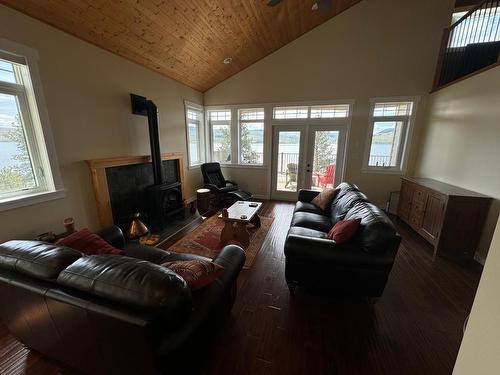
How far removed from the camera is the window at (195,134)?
4742 millimetres

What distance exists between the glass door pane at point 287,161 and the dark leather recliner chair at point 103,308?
4.12m

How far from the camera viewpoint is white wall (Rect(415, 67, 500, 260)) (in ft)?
8.05

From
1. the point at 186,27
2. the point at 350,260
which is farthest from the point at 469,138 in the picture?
the point at 186,27

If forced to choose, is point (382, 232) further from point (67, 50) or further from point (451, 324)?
point (67, 50)

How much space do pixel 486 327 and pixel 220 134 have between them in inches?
211

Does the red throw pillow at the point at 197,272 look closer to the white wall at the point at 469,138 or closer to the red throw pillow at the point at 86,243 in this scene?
the red throw pillow at the point at 86,243

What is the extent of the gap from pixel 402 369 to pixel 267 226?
240 cm

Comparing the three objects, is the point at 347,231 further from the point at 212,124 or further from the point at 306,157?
the point at 212,124

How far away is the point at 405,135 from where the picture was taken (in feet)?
13.7

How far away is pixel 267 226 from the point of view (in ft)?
11.8

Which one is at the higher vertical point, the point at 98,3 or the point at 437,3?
the point at 437,3

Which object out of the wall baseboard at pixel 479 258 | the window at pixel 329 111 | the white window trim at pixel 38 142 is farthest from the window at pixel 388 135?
the white window trim at pixel 38 142

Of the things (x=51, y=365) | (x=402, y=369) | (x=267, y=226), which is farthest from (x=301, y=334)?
(x=267, y=226)

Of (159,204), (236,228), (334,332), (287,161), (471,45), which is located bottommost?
(334,332)
